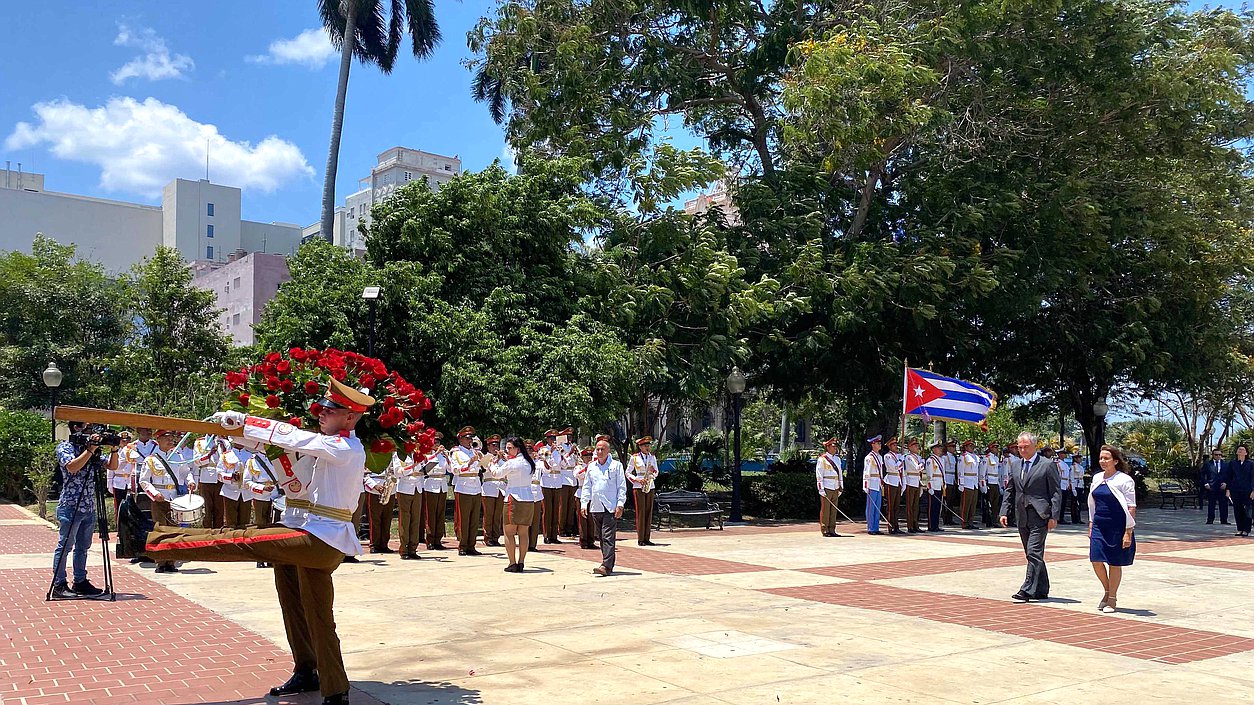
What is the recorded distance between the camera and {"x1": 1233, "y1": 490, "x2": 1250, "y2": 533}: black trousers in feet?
70.2

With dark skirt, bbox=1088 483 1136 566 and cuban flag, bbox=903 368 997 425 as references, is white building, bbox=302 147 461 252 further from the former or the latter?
dark skirt, bbox=1088 483 1136 566

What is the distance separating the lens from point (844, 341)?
26391 mm

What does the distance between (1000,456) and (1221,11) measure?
13.2 m

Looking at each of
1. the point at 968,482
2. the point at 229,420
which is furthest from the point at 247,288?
the point at 229,420

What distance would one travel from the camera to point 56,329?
38.8 metres

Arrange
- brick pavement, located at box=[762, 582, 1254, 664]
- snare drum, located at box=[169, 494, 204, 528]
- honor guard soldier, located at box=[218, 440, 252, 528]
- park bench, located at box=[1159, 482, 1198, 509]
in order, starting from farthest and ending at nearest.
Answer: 1. park bench, located at box=[1159, 482, 1198, 509]
2. honor guard soldier, located at box=[218, 440, 252, 528]
3. brick pavement, located at box=[762, 582, 1254, 664]
4. snare drum, located at box=[169, 494, 204, 528]

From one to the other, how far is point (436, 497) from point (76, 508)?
6.48m

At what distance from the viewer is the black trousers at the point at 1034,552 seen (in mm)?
11273

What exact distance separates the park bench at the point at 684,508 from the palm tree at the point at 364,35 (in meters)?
18.4

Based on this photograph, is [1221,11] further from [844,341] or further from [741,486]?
[741,486]

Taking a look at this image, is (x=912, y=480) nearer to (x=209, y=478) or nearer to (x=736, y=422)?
(x=736, y=422)

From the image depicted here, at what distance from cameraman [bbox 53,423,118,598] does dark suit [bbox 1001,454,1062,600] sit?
32.8ft

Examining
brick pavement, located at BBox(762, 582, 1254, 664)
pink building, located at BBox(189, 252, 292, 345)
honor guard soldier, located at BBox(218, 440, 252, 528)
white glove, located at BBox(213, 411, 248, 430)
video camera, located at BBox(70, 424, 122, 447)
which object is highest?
pink building, located at BBox(189, 252, 292, 345)

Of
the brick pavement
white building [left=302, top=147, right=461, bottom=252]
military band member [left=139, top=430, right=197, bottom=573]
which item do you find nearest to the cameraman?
military band member [left=139, top=430, right=197, bottom=573]
